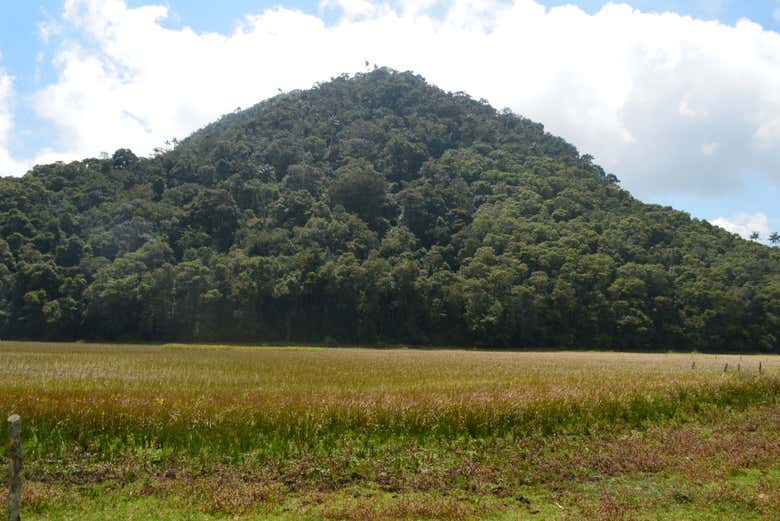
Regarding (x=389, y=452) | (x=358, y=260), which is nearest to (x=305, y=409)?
(x=389, y=452)

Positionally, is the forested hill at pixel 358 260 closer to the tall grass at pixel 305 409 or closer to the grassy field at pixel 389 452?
the tall grass at pixel 305 409

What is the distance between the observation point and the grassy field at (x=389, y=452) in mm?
8203

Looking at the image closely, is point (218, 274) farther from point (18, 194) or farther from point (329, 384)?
point (329, 384)

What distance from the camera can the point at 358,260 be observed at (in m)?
74.8

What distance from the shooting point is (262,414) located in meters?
11.9

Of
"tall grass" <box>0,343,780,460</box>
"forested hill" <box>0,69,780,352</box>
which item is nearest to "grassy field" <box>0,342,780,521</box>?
"tall grass" <box>0,343,780,460</box>

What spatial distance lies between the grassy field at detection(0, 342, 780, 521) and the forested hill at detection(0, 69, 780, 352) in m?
49.5

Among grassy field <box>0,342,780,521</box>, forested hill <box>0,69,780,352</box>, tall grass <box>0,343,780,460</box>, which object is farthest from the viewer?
forested hill <box>0,69,780,352</box>

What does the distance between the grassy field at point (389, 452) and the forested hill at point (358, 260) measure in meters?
49.5

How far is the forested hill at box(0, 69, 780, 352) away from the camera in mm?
63688

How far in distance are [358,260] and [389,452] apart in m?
64.0

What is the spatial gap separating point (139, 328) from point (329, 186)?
45.1 meters

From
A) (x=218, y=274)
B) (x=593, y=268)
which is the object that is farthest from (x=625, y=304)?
(x=218, y=274)

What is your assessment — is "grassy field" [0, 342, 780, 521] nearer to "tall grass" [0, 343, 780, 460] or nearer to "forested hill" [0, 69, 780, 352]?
"tall grass" [0, 343, 780, 460]
